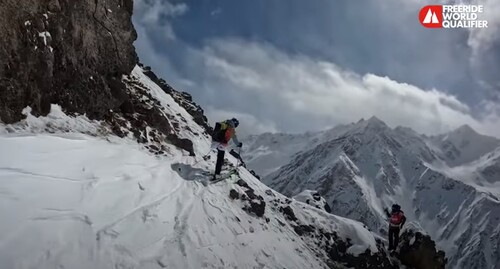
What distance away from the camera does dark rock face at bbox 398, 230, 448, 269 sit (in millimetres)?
31562

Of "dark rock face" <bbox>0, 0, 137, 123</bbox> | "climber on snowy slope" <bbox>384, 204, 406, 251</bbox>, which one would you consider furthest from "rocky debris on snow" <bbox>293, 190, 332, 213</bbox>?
"dark rock face" <bbox>0, 0, 137, 123</bbox>

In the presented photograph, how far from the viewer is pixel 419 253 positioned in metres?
31.5

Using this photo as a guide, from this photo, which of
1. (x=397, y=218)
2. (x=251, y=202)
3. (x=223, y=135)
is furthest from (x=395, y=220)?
(x=223, y=135)

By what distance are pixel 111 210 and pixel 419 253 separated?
23.1m

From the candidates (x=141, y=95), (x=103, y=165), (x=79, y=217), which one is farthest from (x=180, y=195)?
(x=141, y=95)

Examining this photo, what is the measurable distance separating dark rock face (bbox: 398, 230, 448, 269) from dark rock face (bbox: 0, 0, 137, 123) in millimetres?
21362

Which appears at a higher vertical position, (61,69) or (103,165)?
(61,69)

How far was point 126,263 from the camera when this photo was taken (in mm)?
13891

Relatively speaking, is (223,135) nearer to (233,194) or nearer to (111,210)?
(233,194)

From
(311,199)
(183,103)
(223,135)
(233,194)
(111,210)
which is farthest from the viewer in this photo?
(311,199)

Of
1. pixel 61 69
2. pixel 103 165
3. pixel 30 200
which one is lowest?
pixel 30 200

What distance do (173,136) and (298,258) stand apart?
36.6 feet

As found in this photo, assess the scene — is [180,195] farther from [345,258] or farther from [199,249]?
[345,258]

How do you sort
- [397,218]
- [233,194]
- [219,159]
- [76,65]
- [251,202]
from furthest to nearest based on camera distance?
[397,218] → [251,202] → [233,194] → [219,159] → [76,65]
